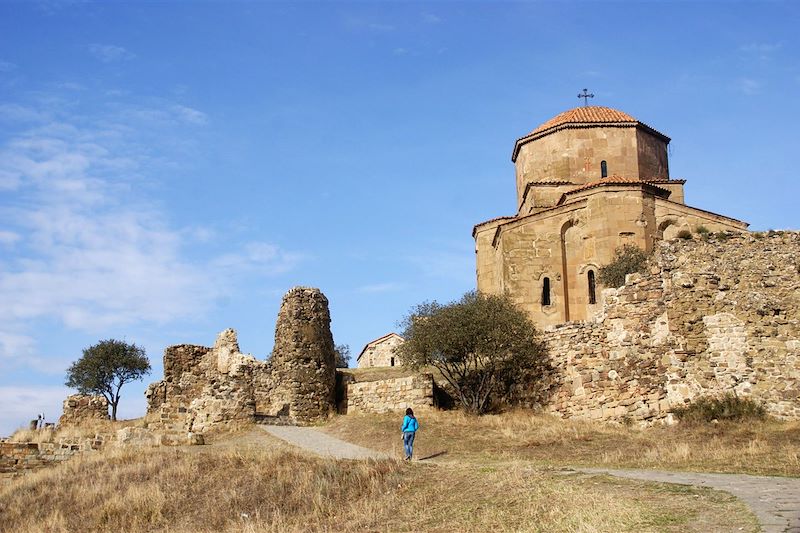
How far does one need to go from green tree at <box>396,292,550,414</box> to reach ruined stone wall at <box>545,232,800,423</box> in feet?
4.68

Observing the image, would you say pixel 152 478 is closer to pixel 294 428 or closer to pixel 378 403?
pixel 294 428

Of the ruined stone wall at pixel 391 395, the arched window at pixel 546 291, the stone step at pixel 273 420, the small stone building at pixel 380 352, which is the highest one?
the arched window at pixel 546 291

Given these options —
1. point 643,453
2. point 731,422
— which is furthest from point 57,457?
point 731,422

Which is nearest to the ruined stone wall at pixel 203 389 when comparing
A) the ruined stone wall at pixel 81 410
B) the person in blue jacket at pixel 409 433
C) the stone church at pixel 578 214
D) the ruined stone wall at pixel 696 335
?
the ruined stone wall at pixel 81 410

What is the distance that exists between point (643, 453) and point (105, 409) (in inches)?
784

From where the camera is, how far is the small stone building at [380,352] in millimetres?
44375

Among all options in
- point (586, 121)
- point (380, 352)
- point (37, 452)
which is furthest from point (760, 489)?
point (380, 352)

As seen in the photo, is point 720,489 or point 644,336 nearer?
point 720,489

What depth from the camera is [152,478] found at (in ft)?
53.5

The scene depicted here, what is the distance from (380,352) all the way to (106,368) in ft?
46.0

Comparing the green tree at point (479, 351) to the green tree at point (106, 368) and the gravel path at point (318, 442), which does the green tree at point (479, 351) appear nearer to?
the gravel path at point (318, 442)

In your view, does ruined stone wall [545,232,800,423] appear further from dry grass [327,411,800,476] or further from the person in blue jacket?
the person in blue jacket

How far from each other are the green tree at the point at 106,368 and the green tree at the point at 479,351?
55.7 feet

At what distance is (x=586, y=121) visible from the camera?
124 feet
